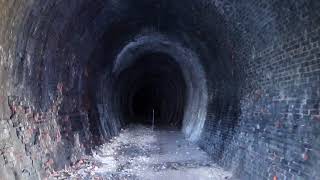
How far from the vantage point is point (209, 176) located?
33.3ft

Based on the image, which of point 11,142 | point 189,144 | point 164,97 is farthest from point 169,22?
point 164,97

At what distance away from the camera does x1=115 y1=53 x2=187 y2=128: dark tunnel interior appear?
2615 cm

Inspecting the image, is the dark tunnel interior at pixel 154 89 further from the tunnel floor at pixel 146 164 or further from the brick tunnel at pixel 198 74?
the tunnel floor at pixel 146 164

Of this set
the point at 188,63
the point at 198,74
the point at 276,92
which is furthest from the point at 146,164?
the point at 188,63

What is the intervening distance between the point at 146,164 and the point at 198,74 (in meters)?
7.04

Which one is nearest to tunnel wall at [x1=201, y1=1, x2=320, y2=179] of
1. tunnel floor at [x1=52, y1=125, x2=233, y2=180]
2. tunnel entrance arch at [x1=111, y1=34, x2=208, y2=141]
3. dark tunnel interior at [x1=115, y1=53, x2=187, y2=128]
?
tunnel floor at [x1=52, y1=125, x2=233, y2=180]

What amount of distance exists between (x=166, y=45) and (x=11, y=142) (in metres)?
13.2

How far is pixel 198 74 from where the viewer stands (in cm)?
1836

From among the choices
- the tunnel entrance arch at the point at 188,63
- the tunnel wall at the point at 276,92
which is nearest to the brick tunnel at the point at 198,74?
the tunnel wall at the point at 276,92

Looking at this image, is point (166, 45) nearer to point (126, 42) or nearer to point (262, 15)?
point (126, 42)

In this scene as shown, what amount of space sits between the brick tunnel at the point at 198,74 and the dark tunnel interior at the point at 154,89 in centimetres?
792

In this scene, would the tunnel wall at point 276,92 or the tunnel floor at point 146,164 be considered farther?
the tunnel floor at point 146,164

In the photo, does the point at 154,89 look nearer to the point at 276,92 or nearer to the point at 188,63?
the point at 188,63

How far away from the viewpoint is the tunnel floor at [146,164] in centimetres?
1019
